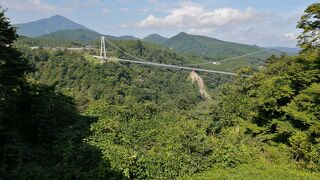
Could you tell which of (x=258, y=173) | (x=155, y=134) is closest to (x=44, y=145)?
(x=155, y=134)

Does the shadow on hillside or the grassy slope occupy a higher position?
the shadow on hillside

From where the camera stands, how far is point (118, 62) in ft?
297

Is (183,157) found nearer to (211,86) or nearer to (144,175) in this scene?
(144,175)

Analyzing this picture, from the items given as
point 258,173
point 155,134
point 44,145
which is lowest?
point 258,173

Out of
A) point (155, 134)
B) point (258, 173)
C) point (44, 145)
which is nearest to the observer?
point (44, 145)

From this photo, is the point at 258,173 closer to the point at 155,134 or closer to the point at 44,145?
the point at 155,134

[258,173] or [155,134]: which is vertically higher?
[155,134]

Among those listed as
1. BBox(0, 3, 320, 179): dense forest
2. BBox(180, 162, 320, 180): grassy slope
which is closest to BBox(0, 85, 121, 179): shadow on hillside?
BBox(0, 3, 320, 179): dense forest

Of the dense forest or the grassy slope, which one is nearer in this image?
the dense forest

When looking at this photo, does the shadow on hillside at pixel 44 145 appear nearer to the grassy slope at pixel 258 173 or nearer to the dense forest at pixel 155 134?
the dense forest at pixel 155 134

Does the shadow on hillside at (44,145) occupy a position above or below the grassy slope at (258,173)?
above

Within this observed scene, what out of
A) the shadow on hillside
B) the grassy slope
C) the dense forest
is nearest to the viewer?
the shadow on hillside

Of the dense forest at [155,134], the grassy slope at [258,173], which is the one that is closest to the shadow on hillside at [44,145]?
the dense forest at [155,134]

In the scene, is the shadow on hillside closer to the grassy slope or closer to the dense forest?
the dense forest
